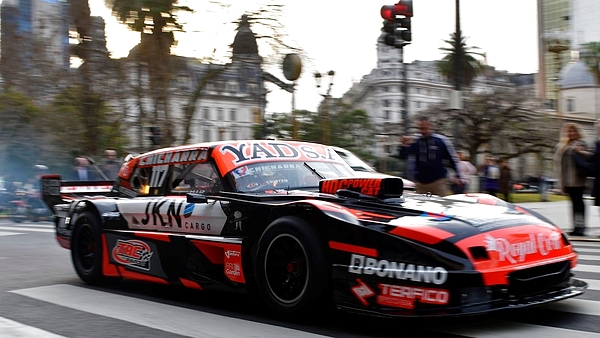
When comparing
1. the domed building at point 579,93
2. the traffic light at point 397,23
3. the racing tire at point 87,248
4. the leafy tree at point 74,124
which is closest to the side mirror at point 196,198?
the racing tire at point 87,248

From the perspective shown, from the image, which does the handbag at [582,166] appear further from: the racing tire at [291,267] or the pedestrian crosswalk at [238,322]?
the racing tire at [291,267]

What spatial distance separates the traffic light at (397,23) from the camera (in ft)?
43.9

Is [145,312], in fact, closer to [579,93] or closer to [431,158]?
[431,158]

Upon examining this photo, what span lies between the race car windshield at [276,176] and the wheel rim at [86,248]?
6.90 feet

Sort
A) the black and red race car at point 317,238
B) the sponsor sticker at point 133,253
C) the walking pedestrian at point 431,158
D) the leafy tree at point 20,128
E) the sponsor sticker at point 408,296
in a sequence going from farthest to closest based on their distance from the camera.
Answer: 1. the leafy tree at point 20,128
2. the walking pedestrian at point 431,158
3. the sponsor sticker at point 133,253
4. the black and red race car at point 317,238
5. the sponsor sticker at point 408,296

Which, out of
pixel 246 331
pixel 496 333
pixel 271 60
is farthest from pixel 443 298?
pixel 271 60

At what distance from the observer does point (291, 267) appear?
4969 mm

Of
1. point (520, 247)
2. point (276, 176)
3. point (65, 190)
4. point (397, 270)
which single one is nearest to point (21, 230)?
point (65, 190)

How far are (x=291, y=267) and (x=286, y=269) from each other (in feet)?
0.15

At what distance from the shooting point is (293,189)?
589cm

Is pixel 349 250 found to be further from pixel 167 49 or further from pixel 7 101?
pixel 7 101

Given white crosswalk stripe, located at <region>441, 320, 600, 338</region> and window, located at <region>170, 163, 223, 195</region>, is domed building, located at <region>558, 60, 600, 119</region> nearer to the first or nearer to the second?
window, located at <region>170, 163, 223, 195</region>

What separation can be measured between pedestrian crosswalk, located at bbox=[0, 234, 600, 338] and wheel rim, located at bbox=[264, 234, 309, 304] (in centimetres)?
23

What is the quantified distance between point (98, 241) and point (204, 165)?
1585mm
